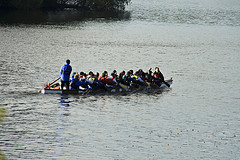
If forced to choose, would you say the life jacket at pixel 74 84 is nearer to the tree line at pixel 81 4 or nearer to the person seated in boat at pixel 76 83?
the person seated in boat at pixel 76 83

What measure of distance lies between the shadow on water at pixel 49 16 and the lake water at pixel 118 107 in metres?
16.7

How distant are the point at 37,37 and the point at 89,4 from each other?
48.8 m

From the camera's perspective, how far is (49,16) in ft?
309

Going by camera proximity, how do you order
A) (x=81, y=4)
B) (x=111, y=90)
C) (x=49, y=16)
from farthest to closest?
(x=81, y=4)
(x=49, y=16)
(x=111, y=90)

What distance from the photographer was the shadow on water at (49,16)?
83.6m

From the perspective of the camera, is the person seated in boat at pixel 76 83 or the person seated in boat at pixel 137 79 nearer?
the person seated in boat at pixel 76 83

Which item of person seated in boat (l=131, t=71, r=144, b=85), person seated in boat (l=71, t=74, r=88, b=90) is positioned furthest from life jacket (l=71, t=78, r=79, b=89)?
person seated in boat (l=131, t=71, r=144, b=85)

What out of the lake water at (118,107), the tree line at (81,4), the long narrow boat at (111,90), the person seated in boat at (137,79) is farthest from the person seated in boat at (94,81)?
the tree line at (81,4)

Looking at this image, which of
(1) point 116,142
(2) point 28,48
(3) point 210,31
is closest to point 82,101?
(1) point 116,142

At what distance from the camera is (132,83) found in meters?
34.6

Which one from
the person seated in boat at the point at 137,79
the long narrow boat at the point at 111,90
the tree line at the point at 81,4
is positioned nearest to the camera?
the long narrow boat at the point at 111,90

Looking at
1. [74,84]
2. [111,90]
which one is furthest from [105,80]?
[74,84]

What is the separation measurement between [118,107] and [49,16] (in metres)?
69.6

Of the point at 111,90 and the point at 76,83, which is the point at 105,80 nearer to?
the point at 111,90
